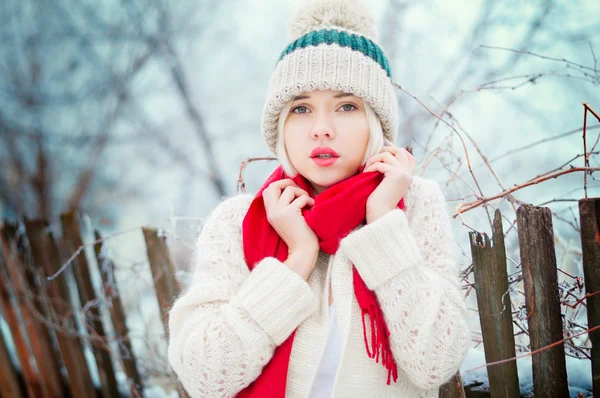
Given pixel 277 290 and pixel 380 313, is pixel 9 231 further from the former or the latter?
pixel 380 313

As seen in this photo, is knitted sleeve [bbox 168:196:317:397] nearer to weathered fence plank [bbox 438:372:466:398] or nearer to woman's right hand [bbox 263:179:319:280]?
woman's right hand [bbox 263:179:319:280]

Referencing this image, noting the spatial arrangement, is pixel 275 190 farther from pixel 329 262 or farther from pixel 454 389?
pixel 454 389

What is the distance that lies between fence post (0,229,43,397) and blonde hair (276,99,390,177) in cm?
286

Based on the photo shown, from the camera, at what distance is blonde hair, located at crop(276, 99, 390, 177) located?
128 centimetres

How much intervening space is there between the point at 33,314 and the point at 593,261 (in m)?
3.42

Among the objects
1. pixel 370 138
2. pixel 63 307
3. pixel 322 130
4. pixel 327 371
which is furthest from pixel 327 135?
pixel 63 307

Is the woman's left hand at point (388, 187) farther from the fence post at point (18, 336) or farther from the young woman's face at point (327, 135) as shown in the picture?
the fence post at point (18, 336)

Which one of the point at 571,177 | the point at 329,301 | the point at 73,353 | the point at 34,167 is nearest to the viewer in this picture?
the point at 329,301

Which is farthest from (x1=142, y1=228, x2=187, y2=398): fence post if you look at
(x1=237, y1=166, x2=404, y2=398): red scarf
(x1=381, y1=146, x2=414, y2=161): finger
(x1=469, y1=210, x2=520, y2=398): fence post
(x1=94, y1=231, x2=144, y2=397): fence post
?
(x1=469, y1=210, x2=520, y2=398): fence post

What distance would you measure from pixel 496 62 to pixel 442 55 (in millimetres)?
558

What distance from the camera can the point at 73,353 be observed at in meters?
2.76

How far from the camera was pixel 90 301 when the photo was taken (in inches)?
100

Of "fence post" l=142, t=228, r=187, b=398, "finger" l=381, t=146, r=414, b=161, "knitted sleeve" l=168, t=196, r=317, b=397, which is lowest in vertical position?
"knitted sleeve" l=168, t=196, r=317, b=397

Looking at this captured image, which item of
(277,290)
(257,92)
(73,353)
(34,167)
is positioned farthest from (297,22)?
(34,167)
